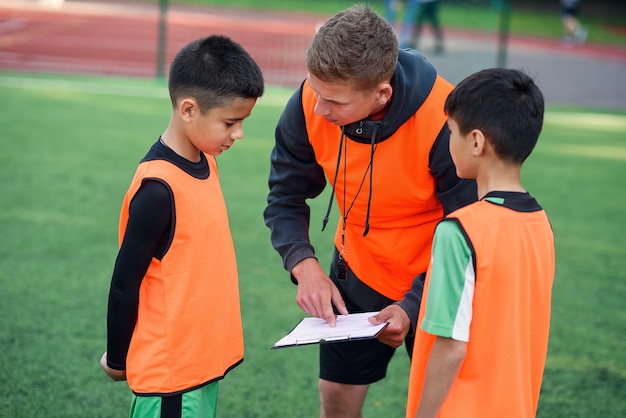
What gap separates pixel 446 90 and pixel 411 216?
0.42 meters

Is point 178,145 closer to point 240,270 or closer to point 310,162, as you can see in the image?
point 310,162

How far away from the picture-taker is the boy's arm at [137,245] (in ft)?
7.28

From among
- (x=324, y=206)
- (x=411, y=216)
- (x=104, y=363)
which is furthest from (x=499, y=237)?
(x=324, y=206)

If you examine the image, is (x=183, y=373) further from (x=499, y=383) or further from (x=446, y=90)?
(x=446, y=90)

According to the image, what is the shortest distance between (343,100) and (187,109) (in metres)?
0.45

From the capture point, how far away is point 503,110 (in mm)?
2016

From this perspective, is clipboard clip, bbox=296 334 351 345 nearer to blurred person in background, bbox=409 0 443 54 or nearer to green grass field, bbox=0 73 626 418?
green grass field, bbox=0 73 626 418

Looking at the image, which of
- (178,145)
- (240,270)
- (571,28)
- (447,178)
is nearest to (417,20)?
(571,28)

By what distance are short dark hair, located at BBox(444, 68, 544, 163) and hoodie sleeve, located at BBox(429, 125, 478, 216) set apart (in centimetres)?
46

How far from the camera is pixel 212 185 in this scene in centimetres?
244

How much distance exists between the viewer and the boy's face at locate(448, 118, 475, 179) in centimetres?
205

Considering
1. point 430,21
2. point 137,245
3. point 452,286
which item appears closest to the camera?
point 452,286

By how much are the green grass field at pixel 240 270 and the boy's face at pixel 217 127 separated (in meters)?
1.53

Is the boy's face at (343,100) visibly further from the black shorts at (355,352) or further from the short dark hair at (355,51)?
the black shorts at (355,352)
